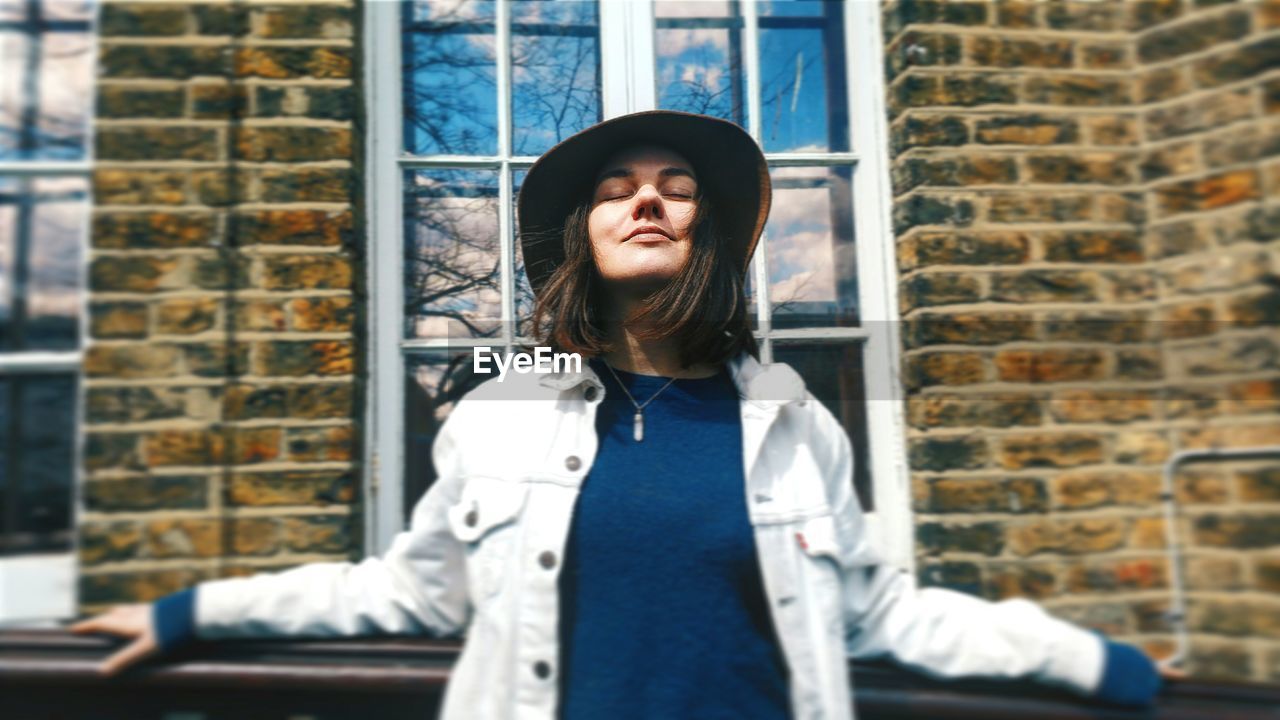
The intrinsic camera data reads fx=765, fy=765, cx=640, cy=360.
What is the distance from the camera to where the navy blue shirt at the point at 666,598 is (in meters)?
1.24

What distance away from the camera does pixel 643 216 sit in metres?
1.48

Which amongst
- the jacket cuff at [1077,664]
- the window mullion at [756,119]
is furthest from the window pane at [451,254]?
the jacket cuff at [1077,664]

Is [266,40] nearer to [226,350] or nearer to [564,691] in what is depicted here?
[226,350]

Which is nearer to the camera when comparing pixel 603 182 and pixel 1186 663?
pixel 603 182

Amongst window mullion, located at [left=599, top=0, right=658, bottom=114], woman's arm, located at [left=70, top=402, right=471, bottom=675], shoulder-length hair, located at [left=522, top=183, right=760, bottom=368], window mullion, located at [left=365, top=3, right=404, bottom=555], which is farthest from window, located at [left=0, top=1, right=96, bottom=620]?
window mullion, located at [left=599, top=0, right=658, bottom=114]

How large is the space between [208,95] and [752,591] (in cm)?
158

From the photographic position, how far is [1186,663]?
1.66 meters

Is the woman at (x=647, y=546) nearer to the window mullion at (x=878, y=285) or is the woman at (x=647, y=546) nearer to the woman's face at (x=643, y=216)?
the woman's face at (x=643, y=216)

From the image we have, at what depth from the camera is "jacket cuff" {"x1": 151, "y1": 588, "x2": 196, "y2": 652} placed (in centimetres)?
139

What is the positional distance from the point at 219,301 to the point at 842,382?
1.44 m

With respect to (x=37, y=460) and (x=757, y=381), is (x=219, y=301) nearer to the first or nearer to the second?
(x=37, y=460)

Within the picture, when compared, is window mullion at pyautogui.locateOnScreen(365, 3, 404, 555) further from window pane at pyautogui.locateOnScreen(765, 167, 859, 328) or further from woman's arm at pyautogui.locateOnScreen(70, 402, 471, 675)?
window pane at pyautogui.locateOnScreen(765, 167, 859, 328)

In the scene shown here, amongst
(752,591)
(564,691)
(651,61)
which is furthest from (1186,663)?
(651,61)

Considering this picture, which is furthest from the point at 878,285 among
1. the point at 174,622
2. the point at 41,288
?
the point at 41,288
